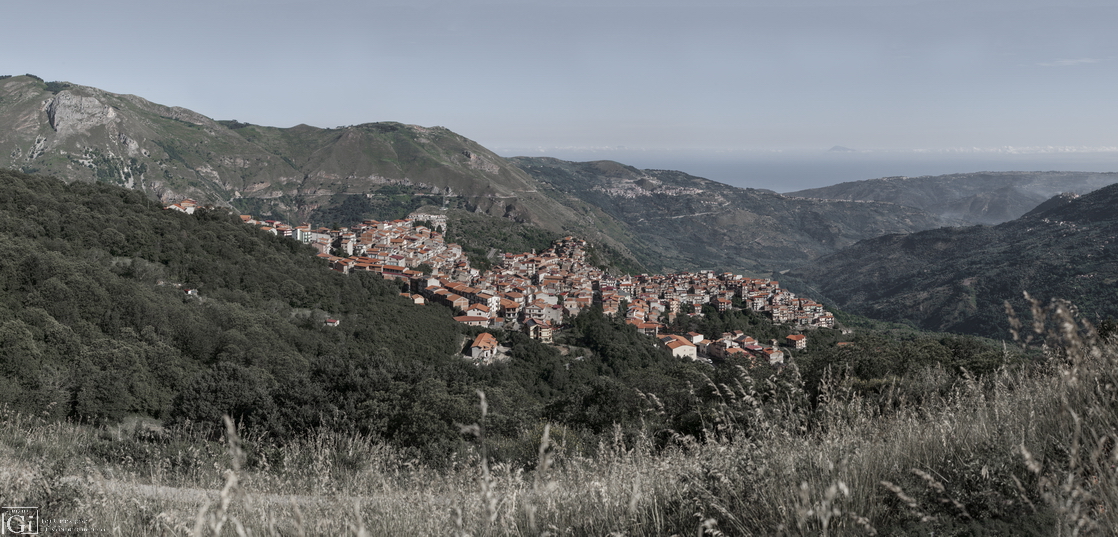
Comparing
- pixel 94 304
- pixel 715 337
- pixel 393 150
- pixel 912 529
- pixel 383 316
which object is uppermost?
pixel 393 150

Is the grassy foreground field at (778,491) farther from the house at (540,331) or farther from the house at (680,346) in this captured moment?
the house at (680,346)

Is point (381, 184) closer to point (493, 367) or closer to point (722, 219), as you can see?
point (722, 219)

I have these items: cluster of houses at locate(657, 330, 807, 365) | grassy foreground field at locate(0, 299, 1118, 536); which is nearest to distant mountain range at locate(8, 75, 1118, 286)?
cluster of houses at locate(657, 330, 807, 365)

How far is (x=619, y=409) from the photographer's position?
13.1 metres

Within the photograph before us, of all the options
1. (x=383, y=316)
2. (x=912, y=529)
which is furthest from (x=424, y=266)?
(x=912, y=529)

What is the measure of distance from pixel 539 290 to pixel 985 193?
20532 centimetres

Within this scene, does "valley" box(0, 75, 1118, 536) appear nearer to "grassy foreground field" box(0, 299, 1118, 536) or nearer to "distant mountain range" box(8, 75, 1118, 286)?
"grassy foreground field" box(0, 299, 1118, 536)

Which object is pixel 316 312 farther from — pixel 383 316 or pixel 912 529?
pixel 912 529

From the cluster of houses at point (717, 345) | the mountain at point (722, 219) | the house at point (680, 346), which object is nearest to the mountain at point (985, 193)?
the mountain at point (722, 219)

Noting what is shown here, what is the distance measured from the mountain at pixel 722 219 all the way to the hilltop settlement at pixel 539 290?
5172 cm

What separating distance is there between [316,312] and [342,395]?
46.7ft

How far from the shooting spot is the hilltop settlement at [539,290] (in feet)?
114

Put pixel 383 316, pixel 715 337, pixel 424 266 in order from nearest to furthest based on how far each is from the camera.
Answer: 1. pixel 383 316
2. pixel 715 337
3. pixel 424 266

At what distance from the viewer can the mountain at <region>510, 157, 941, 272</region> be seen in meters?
121
